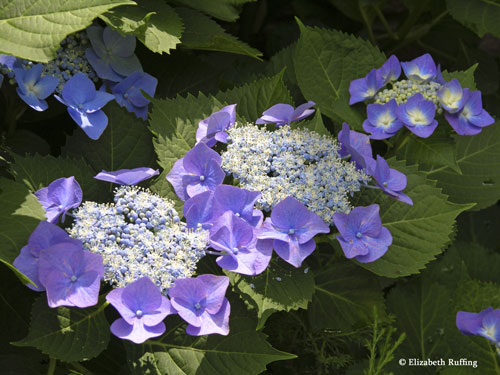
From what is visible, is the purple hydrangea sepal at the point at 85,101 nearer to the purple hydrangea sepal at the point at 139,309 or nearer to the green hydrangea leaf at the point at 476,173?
the purple hydrangea sepal at the point at 139,309

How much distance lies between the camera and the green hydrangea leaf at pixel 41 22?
932 mm

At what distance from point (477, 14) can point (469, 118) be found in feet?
1.87

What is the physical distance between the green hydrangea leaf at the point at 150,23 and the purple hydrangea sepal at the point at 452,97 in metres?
0.57

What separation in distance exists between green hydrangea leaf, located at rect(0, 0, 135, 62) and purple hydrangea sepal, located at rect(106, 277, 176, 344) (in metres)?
0.38

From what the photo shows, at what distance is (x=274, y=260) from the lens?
42.4 inches

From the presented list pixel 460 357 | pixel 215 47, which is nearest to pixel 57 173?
pixel 215 47

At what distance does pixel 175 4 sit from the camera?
4.93 feet

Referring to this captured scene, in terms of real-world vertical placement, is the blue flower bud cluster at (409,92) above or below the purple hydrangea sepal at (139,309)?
above

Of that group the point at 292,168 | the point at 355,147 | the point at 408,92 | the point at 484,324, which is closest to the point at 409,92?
the point at 408,92

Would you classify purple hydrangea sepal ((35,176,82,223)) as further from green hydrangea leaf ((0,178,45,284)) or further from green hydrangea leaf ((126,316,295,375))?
green hydrangea leaf ((126,316,295,375))

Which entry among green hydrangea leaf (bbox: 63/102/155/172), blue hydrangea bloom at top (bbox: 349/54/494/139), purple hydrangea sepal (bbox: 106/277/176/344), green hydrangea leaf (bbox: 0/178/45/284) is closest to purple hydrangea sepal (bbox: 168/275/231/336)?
purple hydrangea sepal (bbox: 106/277/176/344)

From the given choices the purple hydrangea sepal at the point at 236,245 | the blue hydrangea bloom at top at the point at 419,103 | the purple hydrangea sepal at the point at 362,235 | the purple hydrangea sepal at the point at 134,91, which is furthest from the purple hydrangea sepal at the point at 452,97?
the purple hydrangea sepal at the point at 134,91

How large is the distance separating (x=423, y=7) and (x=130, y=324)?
1482 millimetres

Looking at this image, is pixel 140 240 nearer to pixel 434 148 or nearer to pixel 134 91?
pixel 134 91
